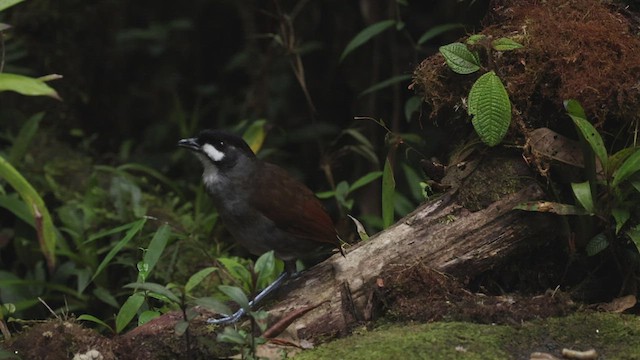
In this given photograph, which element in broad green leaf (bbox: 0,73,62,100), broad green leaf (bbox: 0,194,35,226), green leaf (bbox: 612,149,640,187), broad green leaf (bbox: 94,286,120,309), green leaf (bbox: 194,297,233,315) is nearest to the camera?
green leaf (bbox: 194,297,233,315)

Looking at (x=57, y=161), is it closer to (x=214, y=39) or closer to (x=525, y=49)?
(x=214, y=39)

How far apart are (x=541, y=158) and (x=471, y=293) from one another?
0.54 metres

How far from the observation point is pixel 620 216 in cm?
313

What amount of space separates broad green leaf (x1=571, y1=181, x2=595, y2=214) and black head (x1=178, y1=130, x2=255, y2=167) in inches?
55.2

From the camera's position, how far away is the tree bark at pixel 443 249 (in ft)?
10.9

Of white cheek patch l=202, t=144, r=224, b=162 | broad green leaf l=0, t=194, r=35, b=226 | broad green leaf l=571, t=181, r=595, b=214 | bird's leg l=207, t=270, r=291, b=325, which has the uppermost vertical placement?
broad green leaf l=571, t=181, r=595, b=214

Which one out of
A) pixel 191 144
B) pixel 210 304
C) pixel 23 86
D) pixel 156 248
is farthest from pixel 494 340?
pixel 23 86

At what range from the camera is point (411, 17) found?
20.7 ft

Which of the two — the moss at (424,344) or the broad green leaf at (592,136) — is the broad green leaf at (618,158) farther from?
the moss at (424,344)

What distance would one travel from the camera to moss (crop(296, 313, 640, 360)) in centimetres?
284

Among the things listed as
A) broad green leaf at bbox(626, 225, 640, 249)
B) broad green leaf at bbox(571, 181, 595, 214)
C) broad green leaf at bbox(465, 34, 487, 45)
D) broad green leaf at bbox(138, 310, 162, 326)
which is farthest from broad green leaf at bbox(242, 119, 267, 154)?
broad green leaf at bbox(626, 225, 640, 249)

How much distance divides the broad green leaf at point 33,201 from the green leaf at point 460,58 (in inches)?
64.7

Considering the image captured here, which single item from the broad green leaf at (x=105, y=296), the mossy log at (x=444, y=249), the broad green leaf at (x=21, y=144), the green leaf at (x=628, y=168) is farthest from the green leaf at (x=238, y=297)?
the broad green leaf at (x=21, y=144)

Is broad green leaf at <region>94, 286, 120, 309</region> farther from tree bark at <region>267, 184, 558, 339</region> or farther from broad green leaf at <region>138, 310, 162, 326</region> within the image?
tree bark at <region>267, 184, 558, 339</region>
